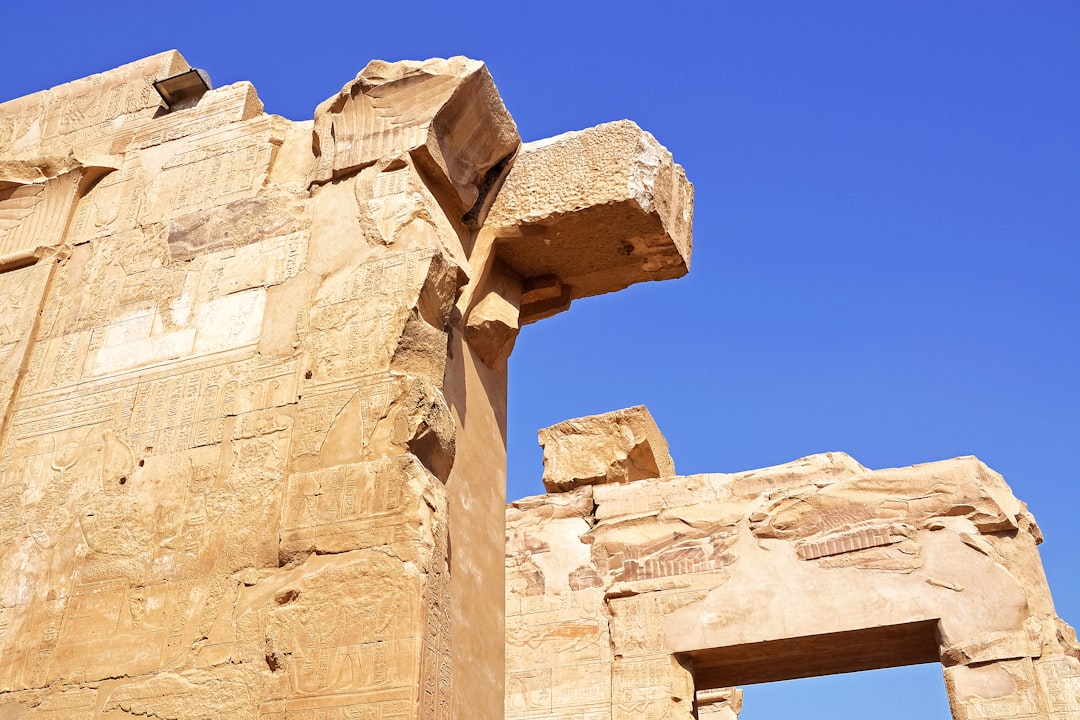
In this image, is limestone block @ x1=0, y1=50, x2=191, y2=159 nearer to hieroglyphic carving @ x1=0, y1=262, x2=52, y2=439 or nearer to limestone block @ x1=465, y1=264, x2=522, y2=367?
hieroglyphic carving @ x1=0, y1=262, x2=52, y2=439

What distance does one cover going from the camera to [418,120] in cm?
391

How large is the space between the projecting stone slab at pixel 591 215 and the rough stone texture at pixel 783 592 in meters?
2.55

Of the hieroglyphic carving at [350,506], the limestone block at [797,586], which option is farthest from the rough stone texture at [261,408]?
the limestone block at [797,586]

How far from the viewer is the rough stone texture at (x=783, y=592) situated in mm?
5629

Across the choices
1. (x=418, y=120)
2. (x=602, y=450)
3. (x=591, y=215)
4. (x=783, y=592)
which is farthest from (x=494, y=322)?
(x=602, y=450)

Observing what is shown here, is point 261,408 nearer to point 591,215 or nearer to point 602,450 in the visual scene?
point 591,215

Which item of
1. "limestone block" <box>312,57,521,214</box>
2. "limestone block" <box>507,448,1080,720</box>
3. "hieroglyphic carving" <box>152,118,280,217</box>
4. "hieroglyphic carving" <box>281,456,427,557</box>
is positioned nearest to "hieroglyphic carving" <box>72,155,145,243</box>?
"hieroglyphic carving" <box>152,118,280,217</box>

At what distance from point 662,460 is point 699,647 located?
196 centimetres

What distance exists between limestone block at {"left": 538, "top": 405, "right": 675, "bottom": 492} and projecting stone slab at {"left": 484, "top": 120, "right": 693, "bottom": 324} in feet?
10.4

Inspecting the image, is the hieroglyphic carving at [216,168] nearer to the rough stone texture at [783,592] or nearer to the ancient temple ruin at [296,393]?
the ancient temple ruin at [296,393]

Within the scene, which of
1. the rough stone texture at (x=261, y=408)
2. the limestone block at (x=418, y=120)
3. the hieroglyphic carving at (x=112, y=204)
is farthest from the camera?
the hieroglyphic carving at (x=112, y=204)

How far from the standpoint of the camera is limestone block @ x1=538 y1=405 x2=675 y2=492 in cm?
745

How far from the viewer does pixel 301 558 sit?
10.3 feet

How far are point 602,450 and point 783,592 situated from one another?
6.03 feet
